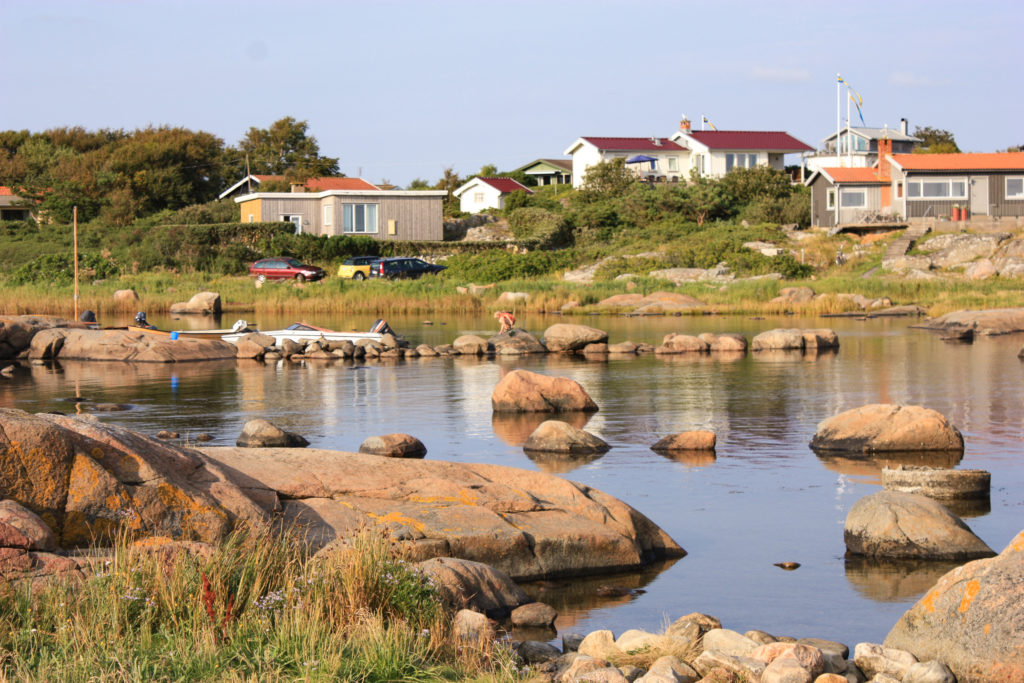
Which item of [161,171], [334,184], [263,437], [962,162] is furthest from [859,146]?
[263,437]

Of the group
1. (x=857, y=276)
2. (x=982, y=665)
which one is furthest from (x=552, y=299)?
(x=982, y=665)

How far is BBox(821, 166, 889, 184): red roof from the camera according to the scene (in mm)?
75000

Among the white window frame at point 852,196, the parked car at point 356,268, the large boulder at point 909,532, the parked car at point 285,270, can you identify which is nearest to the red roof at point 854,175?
the white window frame at point 852,196

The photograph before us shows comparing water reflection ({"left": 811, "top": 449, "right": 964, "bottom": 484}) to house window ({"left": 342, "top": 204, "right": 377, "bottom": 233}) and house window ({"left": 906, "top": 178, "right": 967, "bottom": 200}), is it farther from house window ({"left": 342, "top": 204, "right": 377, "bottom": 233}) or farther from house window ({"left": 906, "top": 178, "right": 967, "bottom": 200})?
house window ({"left": 342, "top": 204, "right": 377, "bottom": 233})

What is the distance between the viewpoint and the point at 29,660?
21.9ft

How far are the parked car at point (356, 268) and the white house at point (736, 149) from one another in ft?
117

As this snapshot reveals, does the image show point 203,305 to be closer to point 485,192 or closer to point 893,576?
point 485,192

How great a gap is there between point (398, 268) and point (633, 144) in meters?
37.5

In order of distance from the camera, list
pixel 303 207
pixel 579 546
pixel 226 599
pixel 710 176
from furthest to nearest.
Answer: pixel 710 176 → pixel 303 207 → pixel 579 546 → pixel 226 599

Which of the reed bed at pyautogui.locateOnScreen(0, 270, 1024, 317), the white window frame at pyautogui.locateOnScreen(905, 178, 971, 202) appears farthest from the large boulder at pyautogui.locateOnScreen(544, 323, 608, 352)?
the white window frame at pyautogui.locateOnScreen(905, 178, 971, 202)

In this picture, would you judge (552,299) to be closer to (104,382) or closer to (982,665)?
(104,382)

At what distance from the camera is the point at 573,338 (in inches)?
1438

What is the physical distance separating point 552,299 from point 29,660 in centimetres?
5048

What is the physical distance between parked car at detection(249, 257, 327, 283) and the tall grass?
5767 cm
